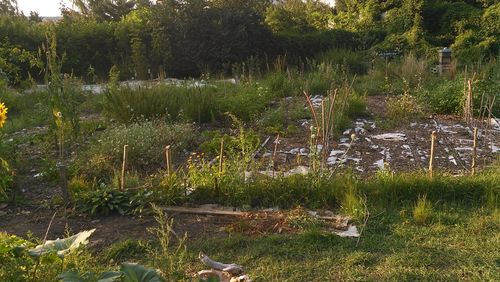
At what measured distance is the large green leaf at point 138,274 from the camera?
2.23m

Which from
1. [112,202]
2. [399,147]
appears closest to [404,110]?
[399,147]

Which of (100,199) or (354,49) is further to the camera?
(354,49)

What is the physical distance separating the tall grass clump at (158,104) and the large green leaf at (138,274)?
4420mm

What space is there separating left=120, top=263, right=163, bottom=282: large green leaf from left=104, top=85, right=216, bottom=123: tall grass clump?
14.5 feet

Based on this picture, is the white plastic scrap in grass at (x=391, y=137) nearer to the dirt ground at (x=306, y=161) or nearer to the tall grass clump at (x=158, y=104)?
the dirt ground at (x=306, y=161)

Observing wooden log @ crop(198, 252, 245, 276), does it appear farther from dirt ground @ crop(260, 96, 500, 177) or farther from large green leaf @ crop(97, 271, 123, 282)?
dirt ground @ crop(260, 96, 500, 177)

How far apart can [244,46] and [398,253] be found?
39.6 ft

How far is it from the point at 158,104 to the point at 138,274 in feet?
16.5

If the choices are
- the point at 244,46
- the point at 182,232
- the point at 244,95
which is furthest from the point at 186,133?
the point at 244,46

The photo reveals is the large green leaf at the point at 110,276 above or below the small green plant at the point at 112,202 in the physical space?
above

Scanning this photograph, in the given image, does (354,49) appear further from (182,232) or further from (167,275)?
(167,275)

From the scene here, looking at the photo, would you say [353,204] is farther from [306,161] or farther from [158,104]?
[158,104]

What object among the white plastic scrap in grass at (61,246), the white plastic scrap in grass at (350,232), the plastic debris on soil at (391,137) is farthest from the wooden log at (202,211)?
the plastic debris on soil at (391,137)

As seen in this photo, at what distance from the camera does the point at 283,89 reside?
30.8 ft
